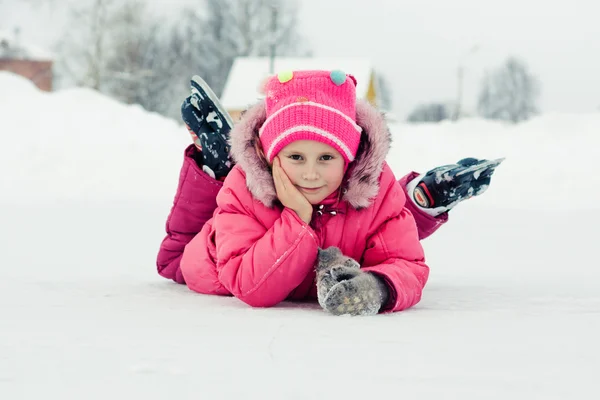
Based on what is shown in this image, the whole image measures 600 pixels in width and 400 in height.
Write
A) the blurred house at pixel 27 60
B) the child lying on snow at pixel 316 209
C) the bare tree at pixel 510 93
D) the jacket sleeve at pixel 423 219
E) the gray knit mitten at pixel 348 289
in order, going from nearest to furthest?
the gray knit mitten at pixel 348 289
the child lying on snow at pixel 316 209
the jacket sleeve at pixel 423 219
the blurred house at pixel 27 60
the bare tree at pixel 510 93

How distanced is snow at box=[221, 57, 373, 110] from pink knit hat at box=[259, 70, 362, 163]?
2526cm

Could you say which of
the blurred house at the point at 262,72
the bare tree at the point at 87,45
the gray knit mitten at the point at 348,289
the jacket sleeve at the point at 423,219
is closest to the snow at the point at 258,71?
the blurred house at the point at 262,72

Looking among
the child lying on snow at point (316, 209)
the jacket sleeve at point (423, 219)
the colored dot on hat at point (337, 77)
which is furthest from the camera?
the jacket sleeve at point (423, 219)

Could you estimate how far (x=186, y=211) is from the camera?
330 centimetres

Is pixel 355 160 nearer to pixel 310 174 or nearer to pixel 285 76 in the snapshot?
pixel 310 174

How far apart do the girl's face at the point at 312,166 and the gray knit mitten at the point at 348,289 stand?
0.84 feet

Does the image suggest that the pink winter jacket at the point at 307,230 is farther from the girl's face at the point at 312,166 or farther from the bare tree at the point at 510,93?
the bare tree at the point at 510,93

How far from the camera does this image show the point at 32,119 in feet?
43.1

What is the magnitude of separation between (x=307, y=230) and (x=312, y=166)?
0.24 m

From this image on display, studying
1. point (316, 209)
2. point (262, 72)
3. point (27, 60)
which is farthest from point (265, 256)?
point (27, 60)

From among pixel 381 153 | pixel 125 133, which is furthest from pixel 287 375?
pixel 125 133

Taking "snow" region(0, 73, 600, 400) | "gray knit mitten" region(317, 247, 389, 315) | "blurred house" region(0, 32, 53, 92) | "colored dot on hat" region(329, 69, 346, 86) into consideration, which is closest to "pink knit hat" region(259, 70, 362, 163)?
"colored dot on hat" region(329, 69, 346, 86)

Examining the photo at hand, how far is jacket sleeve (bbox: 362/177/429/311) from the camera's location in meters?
2.45

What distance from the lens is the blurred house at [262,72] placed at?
1121 inches
